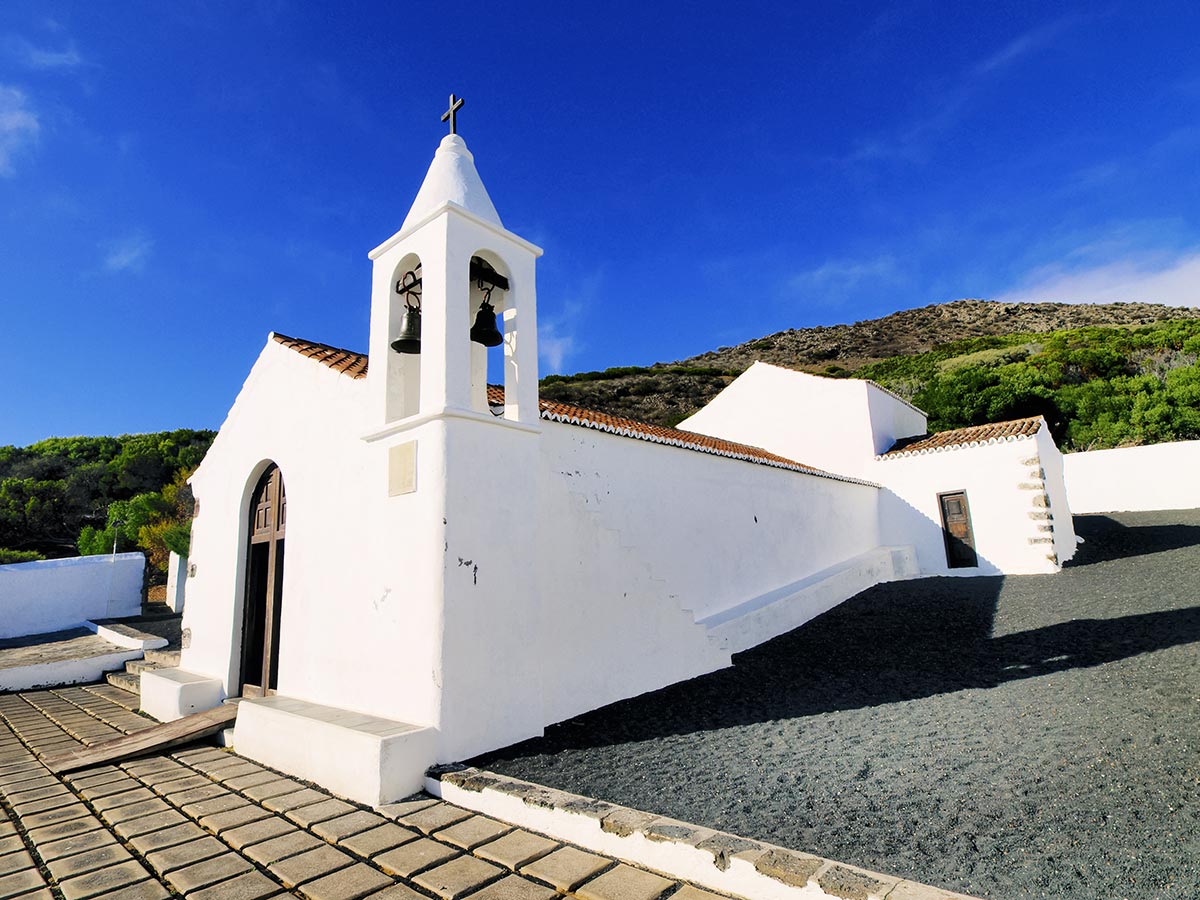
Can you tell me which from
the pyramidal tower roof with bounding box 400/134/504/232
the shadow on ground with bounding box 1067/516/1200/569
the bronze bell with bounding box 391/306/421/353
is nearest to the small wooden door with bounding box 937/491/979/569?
the shadow on ground with bounding box 1067/516/1200/569

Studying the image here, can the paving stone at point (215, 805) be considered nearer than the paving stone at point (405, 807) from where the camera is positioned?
No

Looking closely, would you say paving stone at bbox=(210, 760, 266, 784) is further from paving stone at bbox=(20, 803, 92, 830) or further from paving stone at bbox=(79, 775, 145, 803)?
paving stone at bbox=(20, 803, 92, 830)

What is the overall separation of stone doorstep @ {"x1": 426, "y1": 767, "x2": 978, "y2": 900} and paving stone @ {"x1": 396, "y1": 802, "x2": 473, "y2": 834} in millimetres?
83

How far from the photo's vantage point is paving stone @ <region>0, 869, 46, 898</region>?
2963mm

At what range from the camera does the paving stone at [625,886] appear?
260 centimetres

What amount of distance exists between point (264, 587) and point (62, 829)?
3598 mm

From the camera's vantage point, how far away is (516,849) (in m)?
3.11

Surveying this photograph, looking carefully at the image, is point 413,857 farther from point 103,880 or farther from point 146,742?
point 146,742

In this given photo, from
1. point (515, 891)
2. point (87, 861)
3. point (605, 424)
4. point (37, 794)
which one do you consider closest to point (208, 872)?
point (87, 861)

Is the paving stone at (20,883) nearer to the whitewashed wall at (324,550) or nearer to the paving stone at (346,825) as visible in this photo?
the paving stone at (346,825)

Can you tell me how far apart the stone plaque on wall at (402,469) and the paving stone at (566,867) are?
2754 millimetres

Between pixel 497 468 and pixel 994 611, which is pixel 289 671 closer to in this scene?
pixel 497 468

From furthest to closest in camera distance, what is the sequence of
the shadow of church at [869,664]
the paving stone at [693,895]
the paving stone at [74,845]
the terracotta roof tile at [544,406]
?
the terracotta roof tile at [544,406] → the shadow of church at [869,664] → the paving stone at [74,845] → the paving stone at [693,895]

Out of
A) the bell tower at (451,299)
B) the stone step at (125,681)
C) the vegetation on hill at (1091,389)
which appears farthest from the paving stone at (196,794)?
the vegetation on hill at (1091,389)
